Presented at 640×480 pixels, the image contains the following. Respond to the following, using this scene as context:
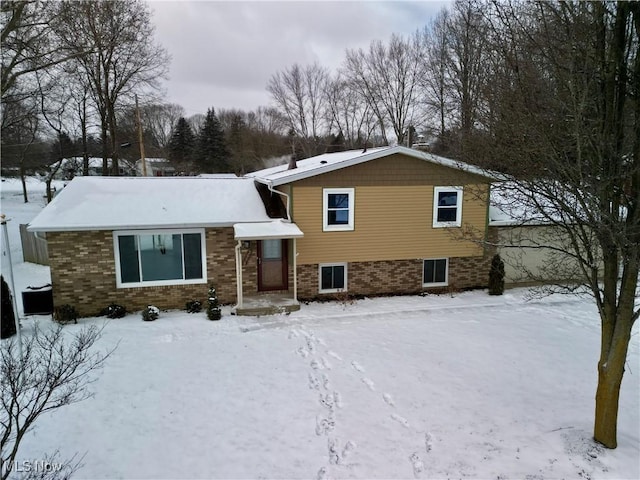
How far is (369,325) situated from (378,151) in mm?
4956

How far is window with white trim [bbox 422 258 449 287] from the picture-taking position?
1305 cm

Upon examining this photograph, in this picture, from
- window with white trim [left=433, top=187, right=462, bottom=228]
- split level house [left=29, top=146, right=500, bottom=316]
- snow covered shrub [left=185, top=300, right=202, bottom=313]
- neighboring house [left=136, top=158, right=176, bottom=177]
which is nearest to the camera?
split level house [left=29, top=146, right=500, bottom=316]

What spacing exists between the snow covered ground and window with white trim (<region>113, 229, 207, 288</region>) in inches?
39.2

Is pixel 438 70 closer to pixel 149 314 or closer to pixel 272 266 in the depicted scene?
pixel 272 266

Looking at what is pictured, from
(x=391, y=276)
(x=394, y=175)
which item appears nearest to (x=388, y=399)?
(x=391, y=276)

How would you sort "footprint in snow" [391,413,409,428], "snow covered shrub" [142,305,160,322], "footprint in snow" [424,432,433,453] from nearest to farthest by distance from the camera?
1. "footprint in snow" [424,432,433,453]
2. "footprint in snow" [391,413,409,428]
3. "snow covered shrub" [142,305,160,322]

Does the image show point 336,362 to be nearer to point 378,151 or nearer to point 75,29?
point 378,151

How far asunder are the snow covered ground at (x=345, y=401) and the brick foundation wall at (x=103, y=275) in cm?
51

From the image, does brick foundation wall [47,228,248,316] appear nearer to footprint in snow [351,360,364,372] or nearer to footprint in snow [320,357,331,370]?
footprint in snow [320,357,331,370]

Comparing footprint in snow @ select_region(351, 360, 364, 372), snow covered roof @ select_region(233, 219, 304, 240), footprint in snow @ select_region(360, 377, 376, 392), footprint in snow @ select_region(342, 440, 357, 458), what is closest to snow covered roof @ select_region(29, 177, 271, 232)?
snow covered roof @ select_region(233, 219, 304, 240)

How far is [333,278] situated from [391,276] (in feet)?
6.01

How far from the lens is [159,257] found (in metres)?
11.0

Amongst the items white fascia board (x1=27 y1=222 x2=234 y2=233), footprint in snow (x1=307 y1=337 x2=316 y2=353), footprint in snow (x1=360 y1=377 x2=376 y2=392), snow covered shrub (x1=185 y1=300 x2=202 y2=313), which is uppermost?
white fascia board (x1=27 y1=222 x2=234 y2=233)

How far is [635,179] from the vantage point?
506 cm
